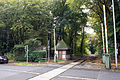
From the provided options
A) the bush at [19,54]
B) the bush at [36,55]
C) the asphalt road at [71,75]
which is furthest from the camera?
the bush at [19,54]

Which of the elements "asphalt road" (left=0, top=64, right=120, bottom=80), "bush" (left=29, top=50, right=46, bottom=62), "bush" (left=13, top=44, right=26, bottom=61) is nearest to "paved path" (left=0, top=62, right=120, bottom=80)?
"asphalt road" (left=0, top=64, right=120, bottom=80)

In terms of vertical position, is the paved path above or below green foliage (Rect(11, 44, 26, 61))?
below

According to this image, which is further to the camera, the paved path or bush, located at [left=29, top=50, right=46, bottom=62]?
bush, located at [left=29, top=50, right=46, bottom=62]

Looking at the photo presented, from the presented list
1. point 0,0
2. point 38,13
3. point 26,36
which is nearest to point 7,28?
point 26,36

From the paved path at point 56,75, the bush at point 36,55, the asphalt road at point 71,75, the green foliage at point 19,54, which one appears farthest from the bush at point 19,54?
the asphalt road at point 71,75

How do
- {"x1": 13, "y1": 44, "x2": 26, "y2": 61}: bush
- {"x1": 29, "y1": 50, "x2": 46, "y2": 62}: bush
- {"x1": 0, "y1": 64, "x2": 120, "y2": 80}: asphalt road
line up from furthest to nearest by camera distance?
1. {"x1": 13, "y1": 44, "x2": 26, "y2": 61}: bush
2. {"x1": 29, "y1": 50, "x2": 46, "y2": 62}: bush
3. {"x1": 0, "y1": 64, "x2": 120, "y2": 80}: asphalt road

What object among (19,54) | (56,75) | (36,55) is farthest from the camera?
(19,54)

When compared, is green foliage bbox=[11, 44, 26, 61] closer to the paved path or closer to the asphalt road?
the paved path

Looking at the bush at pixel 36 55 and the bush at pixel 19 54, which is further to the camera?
the bush at pixel 19 54

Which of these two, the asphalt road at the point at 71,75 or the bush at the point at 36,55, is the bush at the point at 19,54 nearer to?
the bush at the point at 36,55

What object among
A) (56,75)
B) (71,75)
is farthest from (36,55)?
(71,75)

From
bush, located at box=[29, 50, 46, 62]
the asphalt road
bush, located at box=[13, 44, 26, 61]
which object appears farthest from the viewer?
bush, located at box=[13, 44, 26, 61]

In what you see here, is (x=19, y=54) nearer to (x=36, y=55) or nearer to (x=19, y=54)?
(x=19, y=54)

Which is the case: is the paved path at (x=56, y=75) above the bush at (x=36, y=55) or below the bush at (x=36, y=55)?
below
